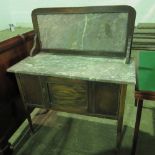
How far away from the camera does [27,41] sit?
184cm

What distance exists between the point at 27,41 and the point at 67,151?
1.09 meters

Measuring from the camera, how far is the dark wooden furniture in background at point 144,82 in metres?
1.15

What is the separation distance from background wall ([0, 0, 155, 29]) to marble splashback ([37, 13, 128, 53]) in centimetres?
41

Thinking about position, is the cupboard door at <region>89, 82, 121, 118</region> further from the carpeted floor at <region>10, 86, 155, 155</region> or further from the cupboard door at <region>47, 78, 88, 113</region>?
the carpeted floor at <region>10, 86, 155, 155</region>

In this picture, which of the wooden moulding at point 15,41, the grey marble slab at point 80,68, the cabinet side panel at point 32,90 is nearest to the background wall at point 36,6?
the wooden moulding at point 15,41

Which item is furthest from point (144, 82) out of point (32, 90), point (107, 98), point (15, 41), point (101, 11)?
point (15, 41)

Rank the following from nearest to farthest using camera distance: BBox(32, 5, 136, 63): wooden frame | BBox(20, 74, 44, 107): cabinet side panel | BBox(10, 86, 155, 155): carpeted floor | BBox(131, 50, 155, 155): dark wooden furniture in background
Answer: BBox(131, 50, 155, 155): dark wooden furniture in background, BBox(32, 5, 136, 63): wooden frame, BBox(20, 74, 44, 107): cabinet side panel, BBox(10, 86, 155, 155): carpeted floor

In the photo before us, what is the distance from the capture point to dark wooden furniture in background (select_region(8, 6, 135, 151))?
136 cm

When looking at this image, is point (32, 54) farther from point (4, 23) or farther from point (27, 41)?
point (4, 23)

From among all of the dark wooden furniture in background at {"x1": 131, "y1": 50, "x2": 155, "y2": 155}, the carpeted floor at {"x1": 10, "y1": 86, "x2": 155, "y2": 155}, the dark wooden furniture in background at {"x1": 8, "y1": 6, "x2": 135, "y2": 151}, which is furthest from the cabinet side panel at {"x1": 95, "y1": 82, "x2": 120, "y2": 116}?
the carpeted floor at {"x1": 10, "y1": 86, "x2": 155, "y2": 155}

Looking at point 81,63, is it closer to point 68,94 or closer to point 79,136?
point 68,94

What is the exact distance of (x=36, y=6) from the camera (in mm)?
2006

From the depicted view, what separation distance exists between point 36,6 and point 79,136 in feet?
4.61

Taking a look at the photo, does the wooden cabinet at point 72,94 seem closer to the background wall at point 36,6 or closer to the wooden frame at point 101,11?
the wooden frame at point 101,11
